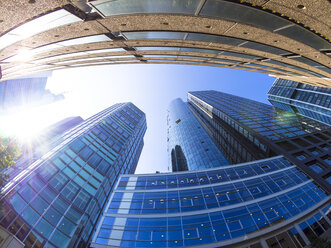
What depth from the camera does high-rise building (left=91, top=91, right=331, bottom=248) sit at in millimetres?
15078

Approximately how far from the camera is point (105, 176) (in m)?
24.2

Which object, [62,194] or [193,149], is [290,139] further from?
[62,194]

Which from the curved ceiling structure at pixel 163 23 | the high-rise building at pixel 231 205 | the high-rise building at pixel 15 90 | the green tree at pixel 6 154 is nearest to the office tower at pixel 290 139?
the high-rise building at pixel 231 205

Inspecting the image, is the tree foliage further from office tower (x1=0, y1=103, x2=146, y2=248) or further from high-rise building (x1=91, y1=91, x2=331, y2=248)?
high-rise building (x1=91, y1=91, x2=331, y2=248)

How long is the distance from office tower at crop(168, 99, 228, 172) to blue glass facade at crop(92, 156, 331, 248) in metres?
28.5

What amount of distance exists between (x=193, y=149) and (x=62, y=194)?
174ft

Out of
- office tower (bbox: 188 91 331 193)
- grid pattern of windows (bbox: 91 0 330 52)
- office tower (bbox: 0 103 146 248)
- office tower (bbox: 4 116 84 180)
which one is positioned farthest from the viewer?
office tower (bbox: 188 91 331 193)

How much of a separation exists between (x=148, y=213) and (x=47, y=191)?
38.8 feet

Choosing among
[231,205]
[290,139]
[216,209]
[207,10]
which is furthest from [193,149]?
[207,10]

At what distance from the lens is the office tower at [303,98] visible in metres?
57.9

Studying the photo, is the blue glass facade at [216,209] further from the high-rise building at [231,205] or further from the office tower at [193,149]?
the office tower at [193,149]

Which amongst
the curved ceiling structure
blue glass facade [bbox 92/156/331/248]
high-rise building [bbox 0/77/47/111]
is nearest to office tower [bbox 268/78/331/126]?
blue glass facade [bbox 92/156/331/248]

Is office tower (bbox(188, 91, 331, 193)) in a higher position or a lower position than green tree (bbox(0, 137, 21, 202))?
higher

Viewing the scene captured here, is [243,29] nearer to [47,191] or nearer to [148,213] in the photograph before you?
[148,213]
